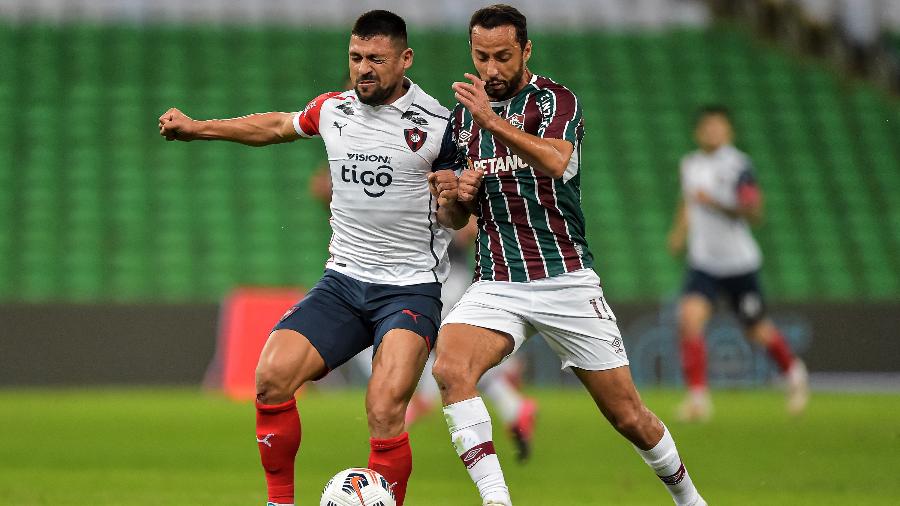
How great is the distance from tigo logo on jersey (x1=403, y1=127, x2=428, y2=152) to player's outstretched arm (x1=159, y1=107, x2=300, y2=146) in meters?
0.52

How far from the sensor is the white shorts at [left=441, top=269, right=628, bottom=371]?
20.1ft

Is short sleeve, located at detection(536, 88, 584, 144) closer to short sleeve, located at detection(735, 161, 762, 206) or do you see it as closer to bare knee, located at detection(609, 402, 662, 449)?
bare knee, located at detection(609, 402, 662, 449)

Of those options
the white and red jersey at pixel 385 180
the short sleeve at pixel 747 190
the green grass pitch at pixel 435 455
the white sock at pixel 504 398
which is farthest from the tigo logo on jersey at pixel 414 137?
the short sleeve at pixel 747 190

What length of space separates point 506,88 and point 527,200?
50cm


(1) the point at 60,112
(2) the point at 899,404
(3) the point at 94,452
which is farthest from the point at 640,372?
(1) the point at 60,112

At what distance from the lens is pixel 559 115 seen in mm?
6102

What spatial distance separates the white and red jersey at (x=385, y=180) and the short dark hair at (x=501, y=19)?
1.81ft

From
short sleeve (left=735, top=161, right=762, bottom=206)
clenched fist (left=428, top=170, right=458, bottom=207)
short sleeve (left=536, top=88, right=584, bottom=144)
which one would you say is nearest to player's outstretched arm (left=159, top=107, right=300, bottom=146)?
clenched fist (left=428, top=170, right=458, bottom=207)

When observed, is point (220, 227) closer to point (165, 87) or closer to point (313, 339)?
point (165, 87)

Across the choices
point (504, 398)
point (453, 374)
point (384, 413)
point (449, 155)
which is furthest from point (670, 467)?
point (504, 398)

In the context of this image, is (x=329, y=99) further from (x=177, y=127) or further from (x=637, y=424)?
(x=637, y=424)

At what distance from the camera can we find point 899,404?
1356 centimetres

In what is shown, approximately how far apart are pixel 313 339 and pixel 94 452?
3999 mm

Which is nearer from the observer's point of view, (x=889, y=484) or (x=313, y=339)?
(x=313, y=339)
